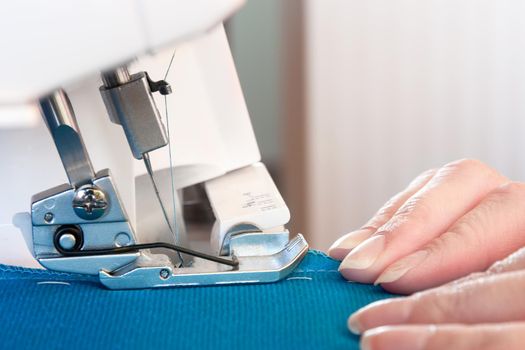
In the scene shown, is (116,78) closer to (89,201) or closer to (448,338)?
→ (89,201)

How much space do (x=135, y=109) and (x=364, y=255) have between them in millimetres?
202

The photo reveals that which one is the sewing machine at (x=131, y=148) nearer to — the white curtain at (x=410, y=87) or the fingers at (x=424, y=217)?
the fingers at (x=424, y=217)

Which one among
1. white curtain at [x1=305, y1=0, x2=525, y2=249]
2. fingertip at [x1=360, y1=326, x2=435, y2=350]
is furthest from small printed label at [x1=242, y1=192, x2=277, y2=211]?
white curtain at [x1=305, y1=0, x2=525, y2=249]

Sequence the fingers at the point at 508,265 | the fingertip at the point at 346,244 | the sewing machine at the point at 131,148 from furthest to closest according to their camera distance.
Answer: the fingertip at the point at 346,244
the fingers at the point at 508,265
the sewing machine at the point at 131,148

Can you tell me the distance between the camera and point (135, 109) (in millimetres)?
619


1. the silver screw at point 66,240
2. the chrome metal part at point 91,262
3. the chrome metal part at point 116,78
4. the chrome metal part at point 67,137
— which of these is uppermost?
the chrome metal part at point 116,78

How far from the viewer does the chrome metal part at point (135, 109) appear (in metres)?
0.61

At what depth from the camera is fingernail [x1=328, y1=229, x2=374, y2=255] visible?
0.71 meters

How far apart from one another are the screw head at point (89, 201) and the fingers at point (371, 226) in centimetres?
19

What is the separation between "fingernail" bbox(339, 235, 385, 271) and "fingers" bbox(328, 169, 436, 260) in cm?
3

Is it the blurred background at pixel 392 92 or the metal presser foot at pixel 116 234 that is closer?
the metal presser foot at pixel 116 234

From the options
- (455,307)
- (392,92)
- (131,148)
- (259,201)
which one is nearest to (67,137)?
(131,148)

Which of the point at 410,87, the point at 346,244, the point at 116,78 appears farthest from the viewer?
the point at 410,87

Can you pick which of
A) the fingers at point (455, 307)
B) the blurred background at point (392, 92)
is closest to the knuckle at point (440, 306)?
the fingers at point (455, 307)
